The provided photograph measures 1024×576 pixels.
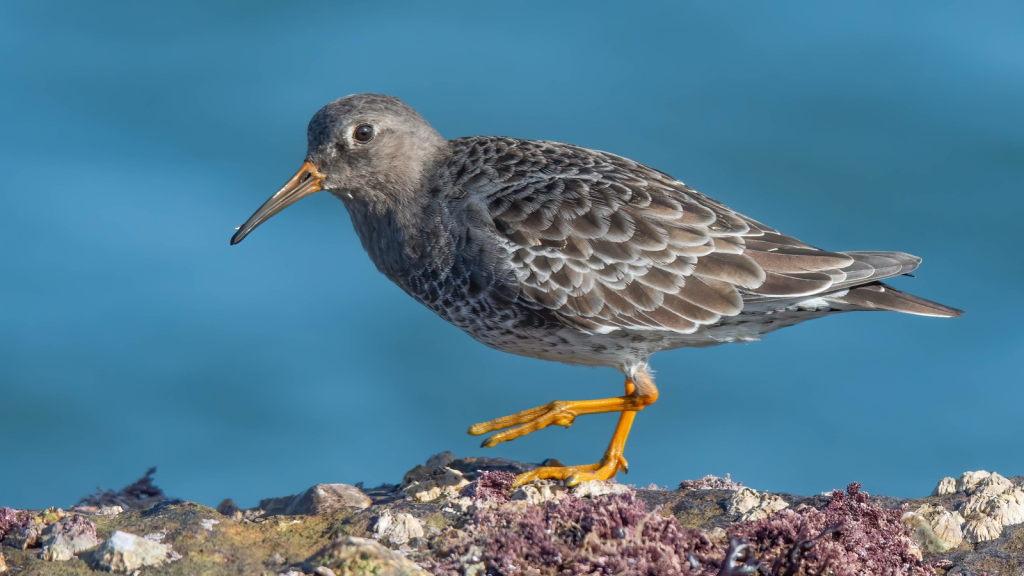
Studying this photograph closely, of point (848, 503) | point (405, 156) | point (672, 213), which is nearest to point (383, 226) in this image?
point (405, 156)

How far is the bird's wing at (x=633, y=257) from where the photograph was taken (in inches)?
297

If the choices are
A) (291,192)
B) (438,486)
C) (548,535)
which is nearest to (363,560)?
(548,535)

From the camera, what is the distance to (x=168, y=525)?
5.66m

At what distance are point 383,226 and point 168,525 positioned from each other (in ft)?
10.9

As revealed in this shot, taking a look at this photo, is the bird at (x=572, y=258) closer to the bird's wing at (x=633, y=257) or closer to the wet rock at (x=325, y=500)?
the bird's wing at (x=633, y=257)

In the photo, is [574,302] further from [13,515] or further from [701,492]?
[13,515]

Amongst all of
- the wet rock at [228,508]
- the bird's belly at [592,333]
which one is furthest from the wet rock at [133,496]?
the bird's belly at [592,333]

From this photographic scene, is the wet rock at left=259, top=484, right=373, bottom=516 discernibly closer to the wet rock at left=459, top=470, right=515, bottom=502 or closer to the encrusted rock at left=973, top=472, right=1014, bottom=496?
the wet rock at left=459, top=470, right=515, bottom=502

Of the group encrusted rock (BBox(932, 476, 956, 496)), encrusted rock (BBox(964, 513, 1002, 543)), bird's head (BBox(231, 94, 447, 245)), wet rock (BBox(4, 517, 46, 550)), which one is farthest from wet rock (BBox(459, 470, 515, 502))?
encrusted rock (BBox(932, 476, 956, 496))

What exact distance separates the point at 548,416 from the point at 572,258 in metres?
1.41

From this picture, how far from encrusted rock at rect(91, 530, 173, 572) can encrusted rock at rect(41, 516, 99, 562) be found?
11 centimetres

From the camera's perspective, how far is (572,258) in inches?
300

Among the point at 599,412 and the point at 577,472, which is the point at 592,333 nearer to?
the point at 599,412

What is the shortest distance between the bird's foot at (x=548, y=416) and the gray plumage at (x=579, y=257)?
0.30 metres
